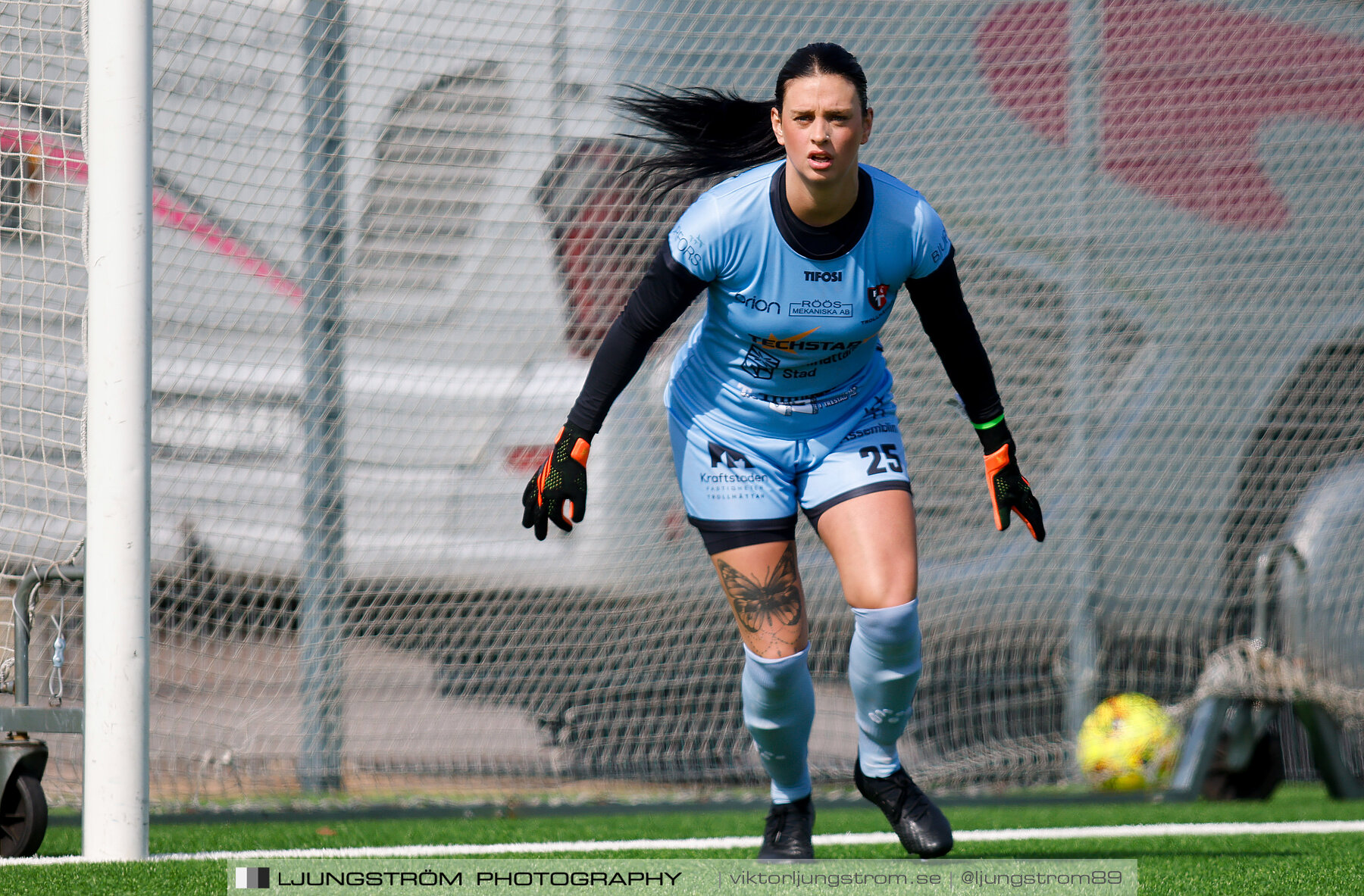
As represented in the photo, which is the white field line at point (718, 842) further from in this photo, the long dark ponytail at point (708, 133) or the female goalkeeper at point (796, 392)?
the long dark ponytail at point (708, 133)

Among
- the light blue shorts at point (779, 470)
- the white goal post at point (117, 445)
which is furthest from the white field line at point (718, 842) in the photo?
the light blue shorts at point (779, 470)

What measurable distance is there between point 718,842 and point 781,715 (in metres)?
0.86

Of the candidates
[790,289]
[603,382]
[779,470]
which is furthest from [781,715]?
[790,289]

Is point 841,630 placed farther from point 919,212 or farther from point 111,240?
point 111,240

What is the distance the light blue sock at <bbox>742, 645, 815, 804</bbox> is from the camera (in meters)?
3.07

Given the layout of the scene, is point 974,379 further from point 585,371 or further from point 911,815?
point 585,371

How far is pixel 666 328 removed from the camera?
296 cm

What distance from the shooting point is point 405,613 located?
191 inches

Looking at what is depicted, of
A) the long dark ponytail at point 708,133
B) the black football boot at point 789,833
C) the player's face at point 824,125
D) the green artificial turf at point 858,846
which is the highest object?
the long dark ponytail at point 708,133

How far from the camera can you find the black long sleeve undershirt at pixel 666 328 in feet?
9.52

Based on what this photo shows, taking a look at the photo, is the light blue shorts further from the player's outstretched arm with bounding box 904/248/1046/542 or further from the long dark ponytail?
the long dark ponytail

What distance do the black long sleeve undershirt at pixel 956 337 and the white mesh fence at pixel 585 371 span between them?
203cm

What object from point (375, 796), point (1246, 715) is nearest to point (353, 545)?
point (375, 796)

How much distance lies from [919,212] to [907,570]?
2.63ft
